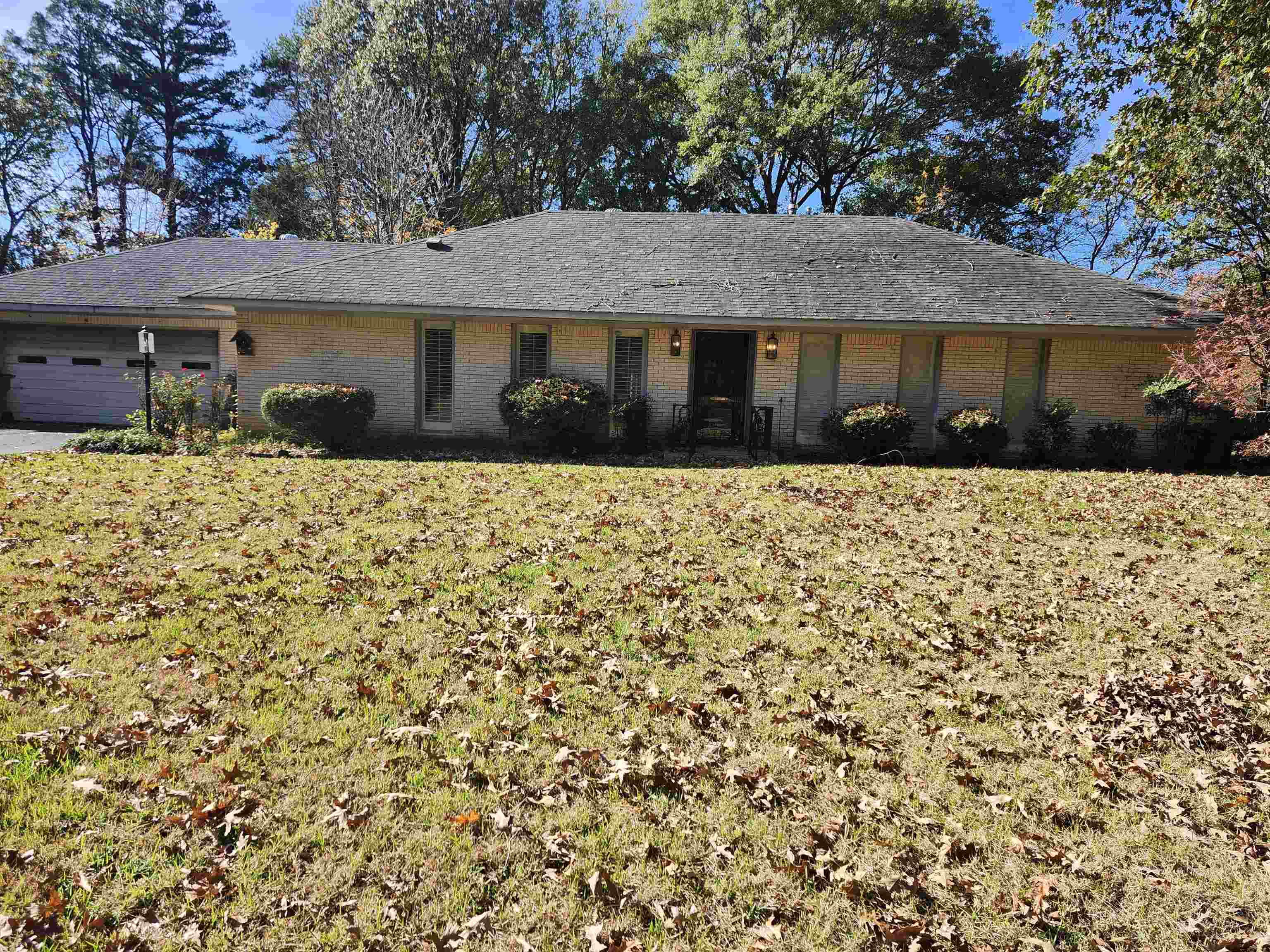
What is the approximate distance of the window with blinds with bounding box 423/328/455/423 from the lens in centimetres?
1430

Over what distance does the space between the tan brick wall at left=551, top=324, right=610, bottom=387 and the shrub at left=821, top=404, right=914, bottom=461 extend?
15.3ft

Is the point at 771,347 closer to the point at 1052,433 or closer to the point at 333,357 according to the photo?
the point at 1052,433

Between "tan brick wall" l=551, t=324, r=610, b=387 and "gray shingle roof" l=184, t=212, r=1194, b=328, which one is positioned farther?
"tan brick wall" l=551, t=324, r=610, b=387

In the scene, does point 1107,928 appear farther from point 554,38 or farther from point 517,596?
point 554,38

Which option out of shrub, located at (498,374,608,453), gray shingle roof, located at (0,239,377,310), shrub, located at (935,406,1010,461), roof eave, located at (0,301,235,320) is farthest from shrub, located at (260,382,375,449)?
shrub, located at (935,406,1010,461)

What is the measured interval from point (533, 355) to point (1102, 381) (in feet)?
36.7

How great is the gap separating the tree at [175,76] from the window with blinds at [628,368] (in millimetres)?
27951

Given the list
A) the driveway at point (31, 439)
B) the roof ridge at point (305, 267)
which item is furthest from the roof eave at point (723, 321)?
the driveway at point (31, 439)

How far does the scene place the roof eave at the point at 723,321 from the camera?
1298 cm

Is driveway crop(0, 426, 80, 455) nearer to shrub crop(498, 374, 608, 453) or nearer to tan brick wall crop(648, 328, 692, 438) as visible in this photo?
shrub crop(498, 374, 608, 453)

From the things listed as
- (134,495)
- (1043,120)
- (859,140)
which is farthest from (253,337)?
(1043,120)

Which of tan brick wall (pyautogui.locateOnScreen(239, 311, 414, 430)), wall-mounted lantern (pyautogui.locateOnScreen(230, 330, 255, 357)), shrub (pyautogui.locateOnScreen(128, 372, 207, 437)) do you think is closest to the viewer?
shrub (pyautogui.locateOnScreen(128, 372, 207, 437))

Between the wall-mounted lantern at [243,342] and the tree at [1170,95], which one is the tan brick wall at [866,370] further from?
the wall-mounted lantern at [243,342]

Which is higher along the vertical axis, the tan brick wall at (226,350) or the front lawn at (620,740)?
the tan brick wall at (226,350)
